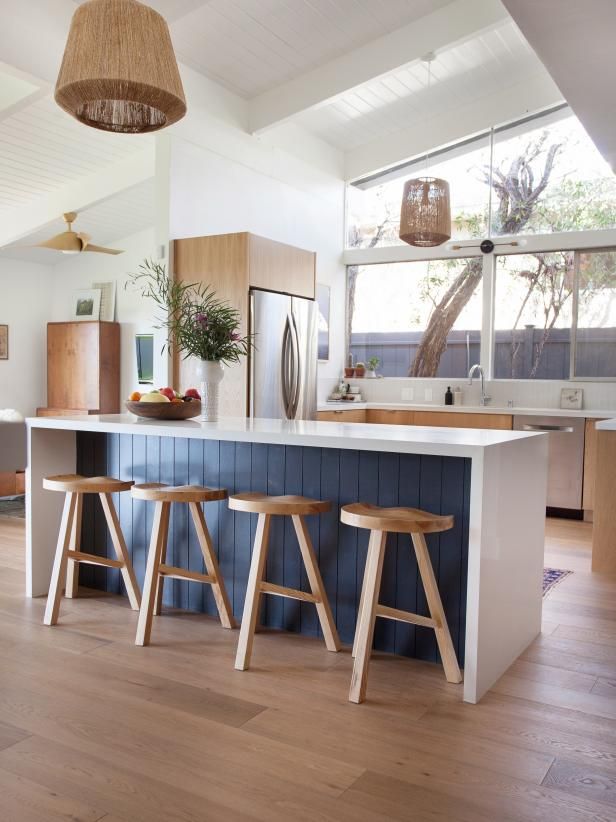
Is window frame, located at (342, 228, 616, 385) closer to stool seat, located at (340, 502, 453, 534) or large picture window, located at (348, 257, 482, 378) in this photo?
large picture window, located at (348, 257, 482, 378)

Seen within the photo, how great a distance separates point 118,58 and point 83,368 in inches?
241

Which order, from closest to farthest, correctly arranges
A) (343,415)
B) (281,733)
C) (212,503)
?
(281,733) → (212,503) → (343,415)

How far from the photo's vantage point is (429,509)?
2754 millimetres

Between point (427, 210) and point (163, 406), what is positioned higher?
point (427, 210)

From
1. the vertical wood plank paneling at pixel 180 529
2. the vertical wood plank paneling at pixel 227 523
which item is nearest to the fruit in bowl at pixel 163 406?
the vertical wood plank paneling at pixel 180 529

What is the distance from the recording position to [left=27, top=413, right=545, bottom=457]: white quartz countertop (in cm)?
243

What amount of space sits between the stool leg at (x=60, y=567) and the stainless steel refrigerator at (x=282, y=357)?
2003 mm

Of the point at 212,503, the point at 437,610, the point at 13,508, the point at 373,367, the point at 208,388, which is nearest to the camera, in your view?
the point at 437,610

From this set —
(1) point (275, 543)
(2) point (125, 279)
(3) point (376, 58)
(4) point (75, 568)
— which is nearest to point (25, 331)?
(2) point (125, 279)

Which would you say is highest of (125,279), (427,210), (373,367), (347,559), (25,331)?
(427,210)

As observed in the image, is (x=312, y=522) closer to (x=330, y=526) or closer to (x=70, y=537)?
(x=330, y=526)

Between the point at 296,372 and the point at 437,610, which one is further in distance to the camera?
the point at 296,372

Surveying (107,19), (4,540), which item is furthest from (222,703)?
(4,540)

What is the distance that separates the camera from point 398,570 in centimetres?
282
